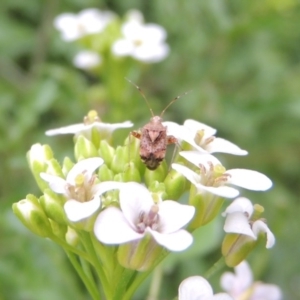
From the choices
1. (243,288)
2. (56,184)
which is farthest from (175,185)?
(243,288)

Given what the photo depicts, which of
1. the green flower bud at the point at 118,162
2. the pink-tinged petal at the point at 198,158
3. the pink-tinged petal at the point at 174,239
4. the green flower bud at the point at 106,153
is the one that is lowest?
the pink-tinged petal at the point at 174,239

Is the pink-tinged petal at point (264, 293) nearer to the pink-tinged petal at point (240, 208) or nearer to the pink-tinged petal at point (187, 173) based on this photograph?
the pink-tinged petal at point (240, 208)

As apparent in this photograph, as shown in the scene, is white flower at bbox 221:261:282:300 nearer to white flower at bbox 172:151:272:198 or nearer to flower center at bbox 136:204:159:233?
white flower at bbox 172:151:272:198

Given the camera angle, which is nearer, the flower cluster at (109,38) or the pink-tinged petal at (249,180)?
the pink-tinged petal at (249,180)


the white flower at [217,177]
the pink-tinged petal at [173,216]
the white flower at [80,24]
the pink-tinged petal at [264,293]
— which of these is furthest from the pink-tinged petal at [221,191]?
the white flower at [80,24]

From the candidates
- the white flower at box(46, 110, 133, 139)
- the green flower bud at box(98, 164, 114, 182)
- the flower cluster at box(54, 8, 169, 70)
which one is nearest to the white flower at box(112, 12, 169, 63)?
the flower cluster at box(54, 8, 169, 70)

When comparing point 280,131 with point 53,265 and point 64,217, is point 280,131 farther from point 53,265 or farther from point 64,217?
point 64,217

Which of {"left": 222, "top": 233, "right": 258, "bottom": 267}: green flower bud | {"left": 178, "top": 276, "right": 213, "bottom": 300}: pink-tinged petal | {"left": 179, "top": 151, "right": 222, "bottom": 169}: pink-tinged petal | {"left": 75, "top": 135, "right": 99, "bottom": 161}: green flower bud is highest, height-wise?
{"left": 75, "top": 135, "right": 99, "bottom": 161}: green flower bud
